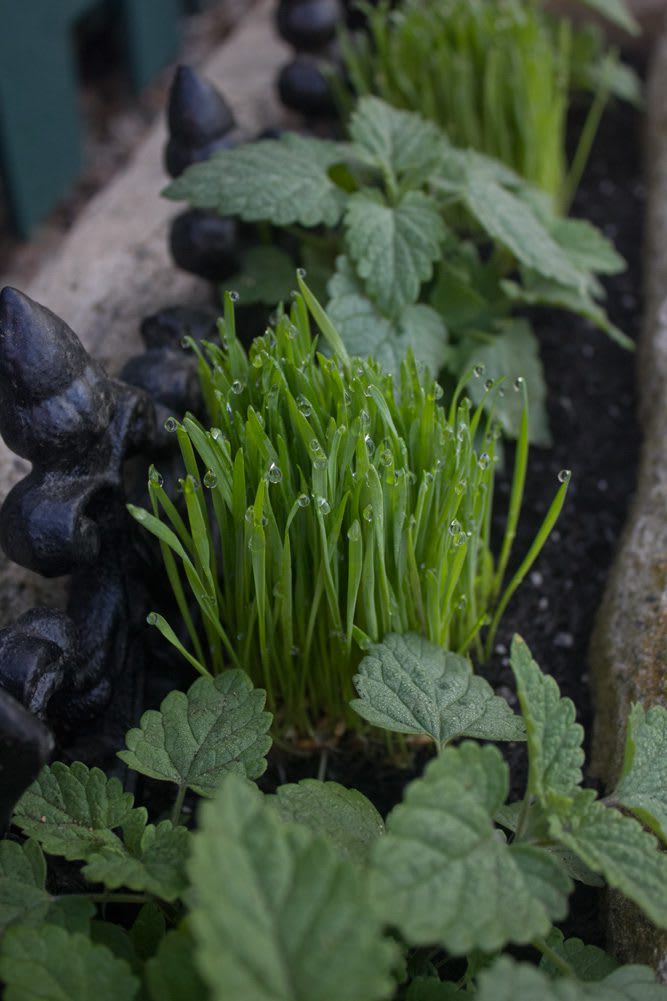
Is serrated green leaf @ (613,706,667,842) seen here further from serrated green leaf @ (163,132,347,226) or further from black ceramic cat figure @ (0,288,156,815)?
serrated green leaf @ (163,132,347,226)

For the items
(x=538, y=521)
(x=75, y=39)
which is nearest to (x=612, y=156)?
(x=538, y=521)

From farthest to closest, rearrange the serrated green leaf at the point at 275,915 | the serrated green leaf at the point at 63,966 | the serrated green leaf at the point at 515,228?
1. the serrated green leaf at the point at 515,228
2. the serrated green leaf at the point at 63,966
3. the serrated green leaf at the point at 275,915

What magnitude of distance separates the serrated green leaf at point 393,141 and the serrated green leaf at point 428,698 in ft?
2.48

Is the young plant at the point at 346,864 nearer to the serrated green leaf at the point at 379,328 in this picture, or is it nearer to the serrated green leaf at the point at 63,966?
the serrated green leaf at the point at 63,966

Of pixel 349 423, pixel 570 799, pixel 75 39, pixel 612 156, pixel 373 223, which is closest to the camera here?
pixel 570 799

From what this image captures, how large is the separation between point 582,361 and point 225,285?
66cm

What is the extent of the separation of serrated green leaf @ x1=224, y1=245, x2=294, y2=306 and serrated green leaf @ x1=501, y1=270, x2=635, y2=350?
347 millimetres

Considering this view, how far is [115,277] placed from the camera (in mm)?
1736

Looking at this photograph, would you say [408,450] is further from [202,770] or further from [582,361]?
[582,361]

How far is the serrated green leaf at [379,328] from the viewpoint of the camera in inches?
55.7

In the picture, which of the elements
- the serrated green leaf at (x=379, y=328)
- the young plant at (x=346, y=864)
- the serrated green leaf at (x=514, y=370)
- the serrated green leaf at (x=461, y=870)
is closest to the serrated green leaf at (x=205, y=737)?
the young plant at (x=346, y=864)

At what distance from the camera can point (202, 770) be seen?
0.99m

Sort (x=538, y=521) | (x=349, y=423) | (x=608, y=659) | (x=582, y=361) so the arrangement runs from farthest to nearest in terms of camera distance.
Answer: (x=582, y=361) → (x=538, y=521) → (x=608, y=659) → (x=349, y=423)

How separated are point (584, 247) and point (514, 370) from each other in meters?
0.25
